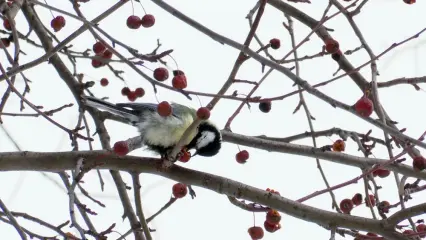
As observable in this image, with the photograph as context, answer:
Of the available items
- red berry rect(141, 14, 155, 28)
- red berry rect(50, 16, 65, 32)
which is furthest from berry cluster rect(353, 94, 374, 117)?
red berry rect(50, 16, 65, 32)

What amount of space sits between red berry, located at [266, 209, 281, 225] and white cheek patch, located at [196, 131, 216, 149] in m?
0.80

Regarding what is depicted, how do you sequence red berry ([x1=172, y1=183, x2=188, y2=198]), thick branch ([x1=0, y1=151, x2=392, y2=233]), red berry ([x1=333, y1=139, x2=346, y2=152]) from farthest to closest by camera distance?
1. red berry ([x1=333, y1=139, x2=346, y2=152])
2. red berry ([x1=172, y1=183, x2=188, y2=198])
3. thick branch ([x1=0, y1=151, x2=392, y2=233])

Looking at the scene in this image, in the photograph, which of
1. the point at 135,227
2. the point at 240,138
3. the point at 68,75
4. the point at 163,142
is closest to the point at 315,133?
the point at 240,138

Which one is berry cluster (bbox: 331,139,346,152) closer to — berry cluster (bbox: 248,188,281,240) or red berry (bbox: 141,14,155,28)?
berry cluster (bbox: 248,188,281,240)

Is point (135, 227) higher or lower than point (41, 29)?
lower

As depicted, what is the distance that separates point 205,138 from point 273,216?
2.82 feet

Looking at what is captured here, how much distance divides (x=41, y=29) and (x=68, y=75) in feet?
0.86

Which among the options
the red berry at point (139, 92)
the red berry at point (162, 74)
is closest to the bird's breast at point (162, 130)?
the red berry at point (139, 92)

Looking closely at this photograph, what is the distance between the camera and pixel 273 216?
7.42 ft

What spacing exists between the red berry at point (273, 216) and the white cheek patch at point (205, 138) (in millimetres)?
801

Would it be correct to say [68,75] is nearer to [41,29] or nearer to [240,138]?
[41,29]

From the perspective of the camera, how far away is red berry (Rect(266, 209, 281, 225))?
226 cm

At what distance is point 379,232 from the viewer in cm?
199

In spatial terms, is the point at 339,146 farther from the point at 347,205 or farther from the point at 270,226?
the point at 270,226
